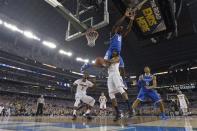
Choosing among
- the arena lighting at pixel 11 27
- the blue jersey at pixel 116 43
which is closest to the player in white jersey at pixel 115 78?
the blue jersey at pixel 116 43

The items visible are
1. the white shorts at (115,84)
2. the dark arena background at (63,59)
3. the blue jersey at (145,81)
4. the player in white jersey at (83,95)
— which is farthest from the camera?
the dark arena background at (63,59)

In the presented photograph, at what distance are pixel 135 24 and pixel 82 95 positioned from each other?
256 inches

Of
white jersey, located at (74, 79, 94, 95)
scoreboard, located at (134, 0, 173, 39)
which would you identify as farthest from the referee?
scoreboard, located at (134, 0, 173, 39)

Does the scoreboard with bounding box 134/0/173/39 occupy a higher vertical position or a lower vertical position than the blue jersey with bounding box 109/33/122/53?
higher

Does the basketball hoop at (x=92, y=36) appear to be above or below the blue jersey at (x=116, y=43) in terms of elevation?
above

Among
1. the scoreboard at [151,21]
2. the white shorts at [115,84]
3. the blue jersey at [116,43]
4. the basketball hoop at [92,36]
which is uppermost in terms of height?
the scoreboard at [151,21]

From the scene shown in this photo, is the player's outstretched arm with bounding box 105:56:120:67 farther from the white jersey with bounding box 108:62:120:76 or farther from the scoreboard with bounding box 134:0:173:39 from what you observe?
the scoreboard with bounding box 134:0:173:39

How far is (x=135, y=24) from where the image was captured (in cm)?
1214

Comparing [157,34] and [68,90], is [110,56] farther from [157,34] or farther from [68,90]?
[68,90]

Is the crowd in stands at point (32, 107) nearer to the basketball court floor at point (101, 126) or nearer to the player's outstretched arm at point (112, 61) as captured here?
the basketball court floor at point (101, 126)

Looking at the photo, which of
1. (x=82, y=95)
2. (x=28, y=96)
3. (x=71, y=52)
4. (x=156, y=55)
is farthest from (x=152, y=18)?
(x=28, y=96)

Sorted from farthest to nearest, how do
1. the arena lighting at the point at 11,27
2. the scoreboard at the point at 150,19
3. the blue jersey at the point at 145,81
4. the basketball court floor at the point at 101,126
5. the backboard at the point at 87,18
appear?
1. the arena lighting at the point at 11,27
2. the scoreboard at the point at 150,19
3. the backboard at the point at 87,18
4. the blue jersey at the point at 145,81
5. the basketball court floor at the point at 101,126

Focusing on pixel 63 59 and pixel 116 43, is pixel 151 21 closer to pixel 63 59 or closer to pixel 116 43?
pixel 116 43

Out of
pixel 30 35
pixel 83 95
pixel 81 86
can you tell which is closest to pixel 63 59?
pixel 30 35
